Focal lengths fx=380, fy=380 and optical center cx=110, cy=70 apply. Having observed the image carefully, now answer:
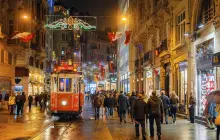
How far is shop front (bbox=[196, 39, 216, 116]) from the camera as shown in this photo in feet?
64.1

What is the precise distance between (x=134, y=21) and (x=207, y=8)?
2798 centimetres

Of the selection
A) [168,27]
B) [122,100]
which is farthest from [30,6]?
[122,100]

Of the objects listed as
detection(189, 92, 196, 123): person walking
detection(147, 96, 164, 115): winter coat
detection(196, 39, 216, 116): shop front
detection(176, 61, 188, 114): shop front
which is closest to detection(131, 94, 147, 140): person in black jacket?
detection(147, 96, 164, 115): winter coat

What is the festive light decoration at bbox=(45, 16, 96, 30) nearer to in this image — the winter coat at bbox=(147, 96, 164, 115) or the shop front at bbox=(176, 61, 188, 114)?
the shop front at bbox=(176, 61, 188, 114)

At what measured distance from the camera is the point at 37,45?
51594 millimetres

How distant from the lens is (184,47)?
24594 mm

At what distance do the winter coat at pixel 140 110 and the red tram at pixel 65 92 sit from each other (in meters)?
10.6

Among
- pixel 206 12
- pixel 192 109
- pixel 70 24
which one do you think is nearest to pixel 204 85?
pixel 192 109

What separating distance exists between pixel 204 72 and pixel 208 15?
313 cm

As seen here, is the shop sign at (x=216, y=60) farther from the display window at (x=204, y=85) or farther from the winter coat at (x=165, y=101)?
the winter coat at (x=165, y=101)

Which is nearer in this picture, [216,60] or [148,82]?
[216,60]

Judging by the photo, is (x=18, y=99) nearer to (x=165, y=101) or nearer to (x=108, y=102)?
(x=108, y=102)

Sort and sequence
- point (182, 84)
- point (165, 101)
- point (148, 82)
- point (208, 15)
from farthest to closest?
point (148, 82) → point (182, 84) → point (165, 101) → point (208, 15)

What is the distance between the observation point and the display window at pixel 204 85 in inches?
779
